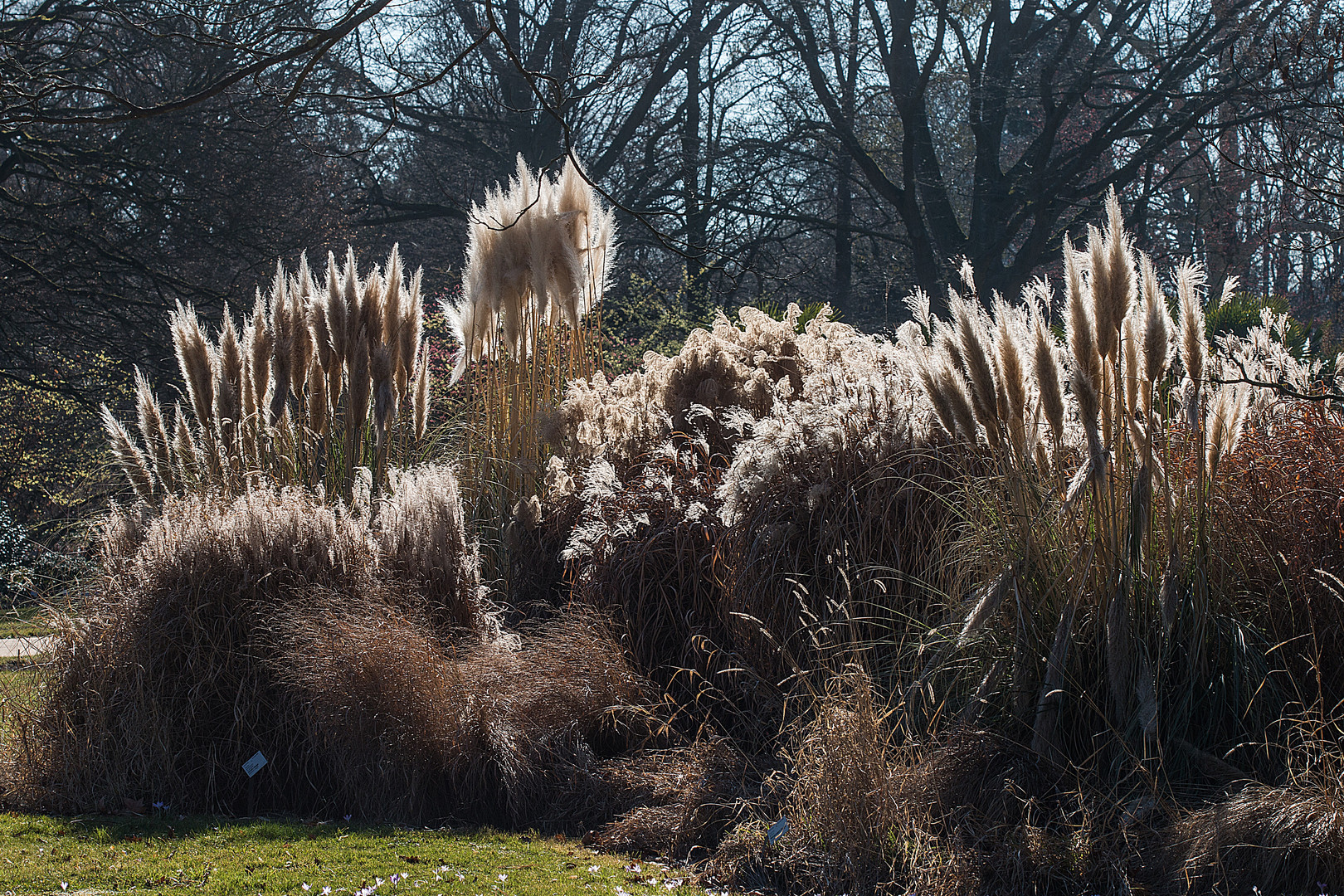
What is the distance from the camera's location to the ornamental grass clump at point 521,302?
6.27 metres

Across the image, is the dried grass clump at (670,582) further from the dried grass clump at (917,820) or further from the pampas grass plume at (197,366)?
the pampas grass plume at (197,366)

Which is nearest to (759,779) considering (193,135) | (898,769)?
(898,769)

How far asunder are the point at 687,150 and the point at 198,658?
49.2 ft

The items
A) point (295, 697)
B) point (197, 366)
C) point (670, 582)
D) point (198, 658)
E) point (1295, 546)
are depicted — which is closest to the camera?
point (1295, 546)

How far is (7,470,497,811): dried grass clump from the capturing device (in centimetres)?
407

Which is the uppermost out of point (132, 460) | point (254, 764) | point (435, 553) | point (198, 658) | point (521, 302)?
point (521, 302)

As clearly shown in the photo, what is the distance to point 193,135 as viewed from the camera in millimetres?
11500

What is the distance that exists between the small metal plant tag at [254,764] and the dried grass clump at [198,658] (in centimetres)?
12

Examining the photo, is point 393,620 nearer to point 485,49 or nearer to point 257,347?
point 257,347

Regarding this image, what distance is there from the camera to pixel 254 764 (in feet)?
13.1

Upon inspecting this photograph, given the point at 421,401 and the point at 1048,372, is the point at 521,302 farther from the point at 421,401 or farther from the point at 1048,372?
the point at 1048,372

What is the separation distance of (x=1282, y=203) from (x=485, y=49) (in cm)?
1244

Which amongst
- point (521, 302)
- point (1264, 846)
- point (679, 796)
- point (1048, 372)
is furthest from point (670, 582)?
point (1264, 846)

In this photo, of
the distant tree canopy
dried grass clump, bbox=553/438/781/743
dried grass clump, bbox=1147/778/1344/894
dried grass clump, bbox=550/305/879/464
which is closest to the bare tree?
the distant tree canopy
